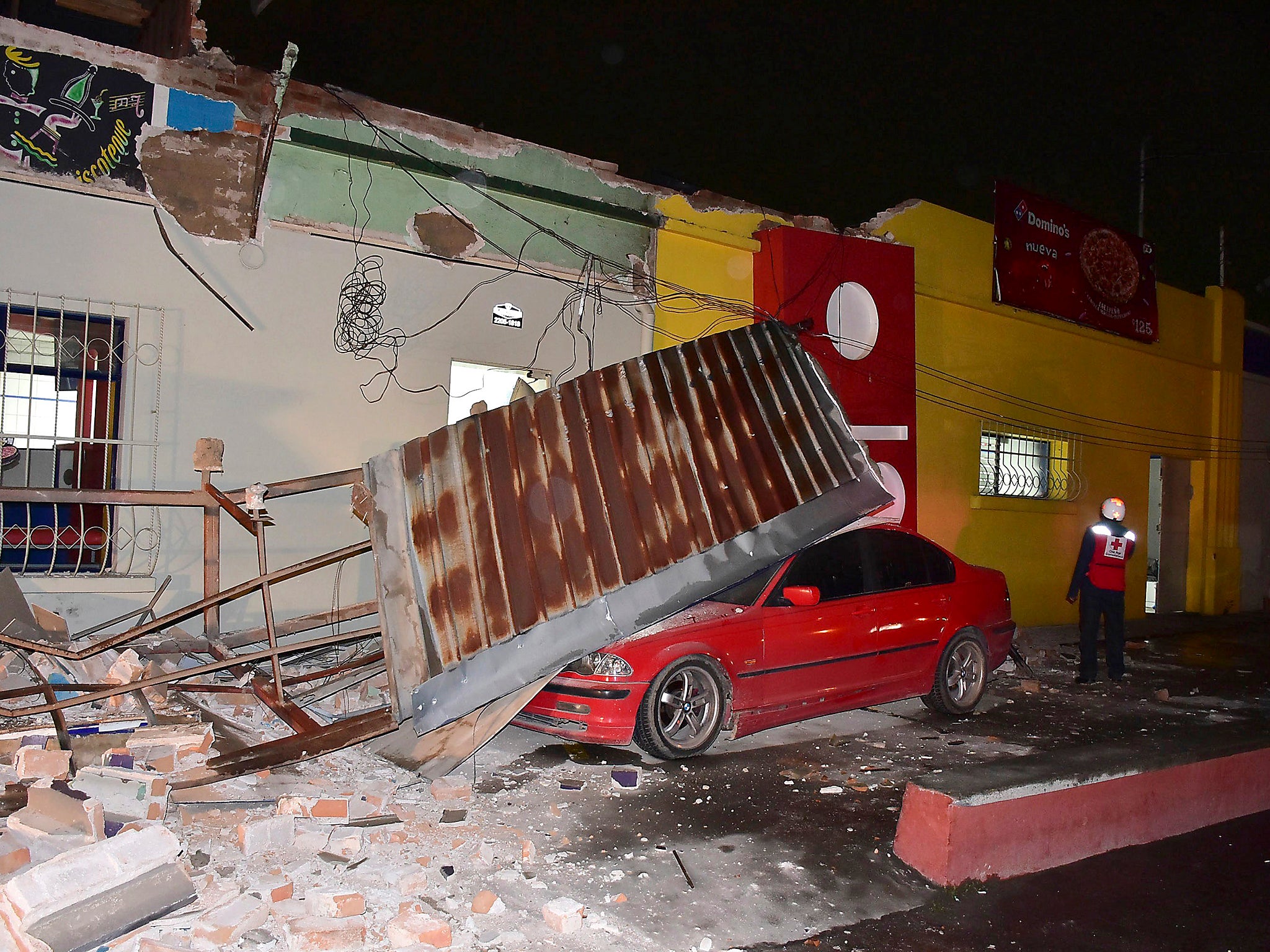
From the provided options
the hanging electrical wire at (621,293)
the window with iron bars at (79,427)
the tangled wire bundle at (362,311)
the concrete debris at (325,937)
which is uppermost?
the hanging electrical wire at (621,293)

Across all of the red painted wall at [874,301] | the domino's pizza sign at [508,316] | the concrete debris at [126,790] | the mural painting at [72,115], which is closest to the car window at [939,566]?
the red painted wall at [874,301]

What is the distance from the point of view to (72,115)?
6988 mm

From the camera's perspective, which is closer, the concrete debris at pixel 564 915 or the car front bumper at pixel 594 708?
the concrete debris at pixel 564 915

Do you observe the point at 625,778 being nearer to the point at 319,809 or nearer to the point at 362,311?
the point at 319,809

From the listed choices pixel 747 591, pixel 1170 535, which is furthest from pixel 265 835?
pixel 1170 535

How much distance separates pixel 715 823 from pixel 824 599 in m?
2.06

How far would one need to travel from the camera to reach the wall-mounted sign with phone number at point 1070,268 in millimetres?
12680

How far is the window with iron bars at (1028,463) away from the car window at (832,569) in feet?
22.4

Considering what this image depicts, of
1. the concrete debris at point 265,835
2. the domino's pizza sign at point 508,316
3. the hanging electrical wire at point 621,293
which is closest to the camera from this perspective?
the concrete debris at point 265,835

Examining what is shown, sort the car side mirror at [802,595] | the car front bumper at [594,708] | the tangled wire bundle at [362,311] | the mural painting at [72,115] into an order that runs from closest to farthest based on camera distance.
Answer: the car front bumper at [594,708], the car side mirror at [802,595], the mural painting at [72,115], the tangled wire bundle at [362,311]

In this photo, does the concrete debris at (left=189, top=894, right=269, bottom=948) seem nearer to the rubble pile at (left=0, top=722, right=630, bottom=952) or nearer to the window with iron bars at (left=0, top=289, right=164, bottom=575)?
the rubble pile at (left=0, top=722, right=630, bottom=952)

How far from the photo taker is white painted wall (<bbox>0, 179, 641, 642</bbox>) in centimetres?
703

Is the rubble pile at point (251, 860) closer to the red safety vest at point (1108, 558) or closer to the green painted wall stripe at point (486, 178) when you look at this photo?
the green painted wall stripe at point (486, 178)

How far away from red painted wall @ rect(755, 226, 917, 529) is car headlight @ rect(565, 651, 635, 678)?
241 inches
